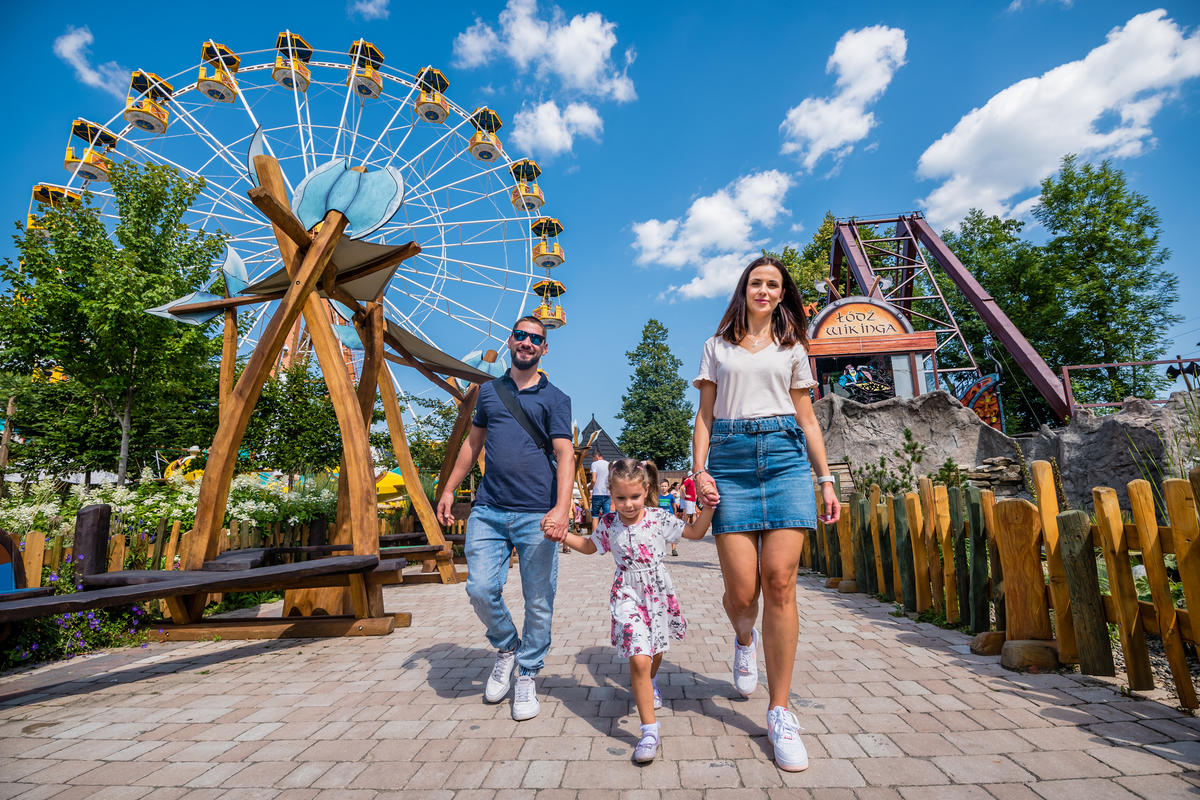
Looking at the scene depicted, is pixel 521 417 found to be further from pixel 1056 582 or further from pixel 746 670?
pixel 1056 582

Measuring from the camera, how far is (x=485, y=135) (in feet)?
68.4

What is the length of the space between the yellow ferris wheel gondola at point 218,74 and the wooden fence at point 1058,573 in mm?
22036

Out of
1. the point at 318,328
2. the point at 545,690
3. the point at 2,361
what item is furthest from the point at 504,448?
the point at 2,361

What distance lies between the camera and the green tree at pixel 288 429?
543 inches

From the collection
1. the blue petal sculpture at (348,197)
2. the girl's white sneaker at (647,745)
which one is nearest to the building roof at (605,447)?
the blue petal sculpture at (348,197)

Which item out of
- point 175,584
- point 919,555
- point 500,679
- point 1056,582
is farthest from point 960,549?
point 175,584

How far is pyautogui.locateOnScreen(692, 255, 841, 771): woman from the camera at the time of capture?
2.27 m

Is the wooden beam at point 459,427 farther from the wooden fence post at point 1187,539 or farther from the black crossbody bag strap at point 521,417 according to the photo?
the wooden fence post at point 1187,539

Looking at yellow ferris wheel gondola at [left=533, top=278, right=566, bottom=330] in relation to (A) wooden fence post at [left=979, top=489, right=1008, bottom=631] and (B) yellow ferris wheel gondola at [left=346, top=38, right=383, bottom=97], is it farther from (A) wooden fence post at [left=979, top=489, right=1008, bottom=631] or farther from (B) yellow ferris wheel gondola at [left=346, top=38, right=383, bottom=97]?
(A) wooden fence post at [left=979, top=489, right=1008, bottom=631]

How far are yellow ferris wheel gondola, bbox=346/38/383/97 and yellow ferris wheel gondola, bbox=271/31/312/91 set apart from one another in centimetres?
130

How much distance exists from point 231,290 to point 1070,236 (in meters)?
28.0

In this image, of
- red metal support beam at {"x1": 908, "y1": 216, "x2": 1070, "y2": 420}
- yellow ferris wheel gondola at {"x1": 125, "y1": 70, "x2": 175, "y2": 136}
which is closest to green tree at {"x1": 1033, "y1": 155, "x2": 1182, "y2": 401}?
red metal support beam at {"x1": 908, "y1": 216, "x2": 1070, "y2": 420}

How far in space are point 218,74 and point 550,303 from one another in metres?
12.3

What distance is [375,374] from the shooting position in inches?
235
